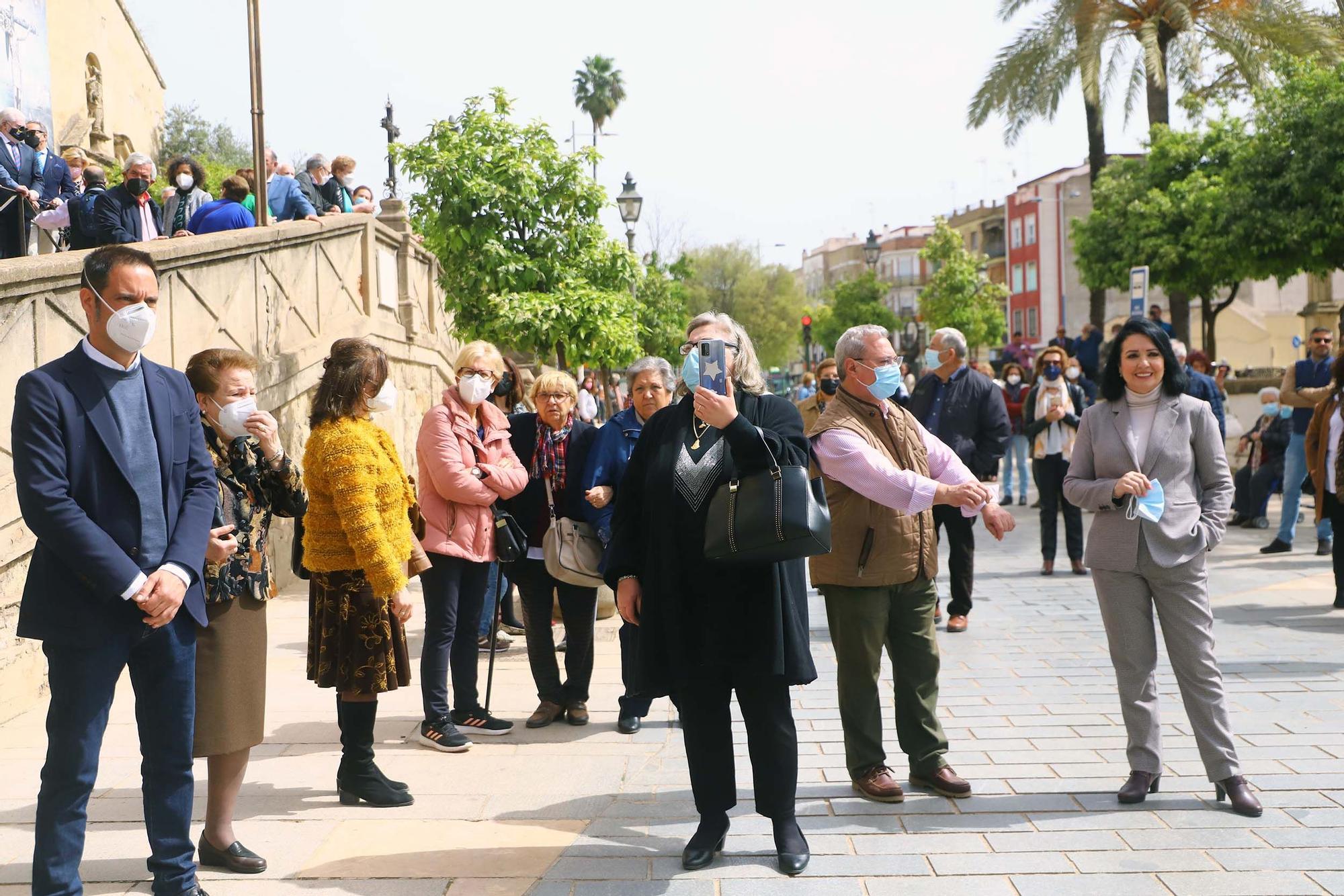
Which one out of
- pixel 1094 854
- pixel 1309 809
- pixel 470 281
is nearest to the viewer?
pixel 1094 854

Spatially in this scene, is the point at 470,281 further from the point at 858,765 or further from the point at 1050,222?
the point at 1050,222

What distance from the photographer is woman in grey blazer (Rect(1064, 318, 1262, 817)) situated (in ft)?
Result: 16.1

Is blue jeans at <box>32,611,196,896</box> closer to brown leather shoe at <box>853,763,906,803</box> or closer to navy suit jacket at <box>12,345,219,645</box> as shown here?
navy suit jacket at <box>12,345,219,645</box>

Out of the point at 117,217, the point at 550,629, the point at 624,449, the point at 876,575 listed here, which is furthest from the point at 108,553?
the point at 117,217

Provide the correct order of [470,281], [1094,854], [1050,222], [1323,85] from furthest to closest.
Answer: [1050,222], [1323,85], [470,281], [1094,854]

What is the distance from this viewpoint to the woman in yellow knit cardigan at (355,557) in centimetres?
495

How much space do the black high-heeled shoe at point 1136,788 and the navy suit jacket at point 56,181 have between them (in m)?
10.3

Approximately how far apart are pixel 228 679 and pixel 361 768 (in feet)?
3.44

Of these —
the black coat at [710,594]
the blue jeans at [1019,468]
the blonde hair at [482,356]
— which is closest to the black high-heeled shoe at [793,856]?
the black coat at [710,594]

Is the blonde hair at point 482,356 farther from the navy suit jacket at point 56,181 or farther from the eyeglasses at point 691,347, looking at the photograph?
the navy suit jacket at point 56,181

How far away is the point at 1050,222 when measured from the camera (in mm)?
82062

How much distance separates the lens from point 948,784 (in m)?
5.09

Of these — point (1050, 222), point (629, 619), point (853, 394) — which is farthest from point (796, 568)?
point (1050, 222)

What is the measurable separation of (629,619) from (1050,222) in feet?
271
